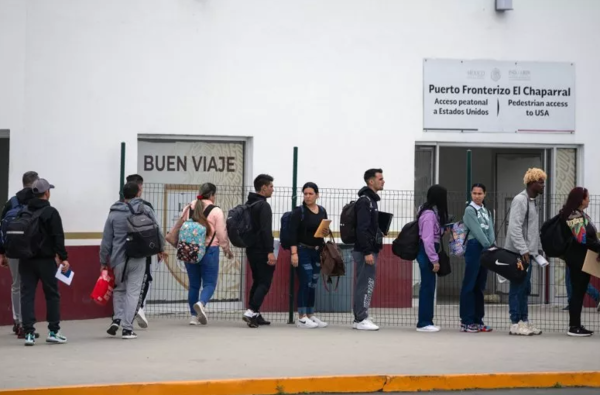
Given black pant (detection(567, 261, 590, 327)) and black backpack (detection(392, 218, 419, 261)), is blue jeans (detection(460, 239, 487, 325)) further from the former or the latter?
black pant (detection(567, 261, 590, 327))

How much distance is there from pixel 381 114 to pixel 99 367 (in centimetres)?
738

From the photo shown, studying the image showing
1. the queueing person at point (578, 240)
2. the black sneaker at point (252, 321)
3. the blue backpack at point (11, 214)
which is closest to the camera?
the blue backpack at point (11, 214)

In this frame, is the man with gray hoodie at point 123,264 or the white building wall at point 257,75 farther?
the white building wall at point 257,75

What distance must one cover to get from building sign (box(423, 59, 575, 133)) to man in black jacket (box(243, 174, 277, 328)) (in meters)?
3.59

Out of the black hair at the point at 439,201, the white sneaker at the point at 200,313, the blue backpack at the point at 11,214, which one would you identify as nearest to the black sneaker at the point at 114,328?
the white sneaker at the point at 200,313

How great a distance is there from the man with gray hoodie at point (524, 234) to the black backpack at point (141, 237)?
13.5 ft

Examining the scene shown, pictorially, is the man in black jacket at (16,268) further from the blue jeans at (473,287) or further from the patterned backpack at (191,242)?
the blue jeans at (473,287)

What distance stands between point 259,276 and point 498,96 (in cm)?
514

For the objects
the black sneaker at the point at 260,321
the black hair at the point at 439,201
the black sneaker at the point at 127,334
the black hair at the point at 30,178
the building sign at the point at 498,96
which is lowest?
the black sneaker at the point at 127,334

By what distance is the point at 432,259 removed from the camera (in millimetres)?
13992

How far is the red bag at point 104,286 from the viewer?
13297 mm

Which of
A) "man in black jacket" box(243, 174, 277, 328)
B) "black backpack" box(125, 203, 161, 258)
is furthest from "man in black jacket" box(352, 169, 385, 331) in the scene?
"black backpack" box(125, 203, 161, 258)

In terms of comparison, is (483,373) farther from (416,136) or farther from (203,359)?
(416,136)

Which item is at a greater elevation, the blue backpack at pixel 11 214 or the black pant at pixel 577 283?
the blue backpack at pixel 11 214
